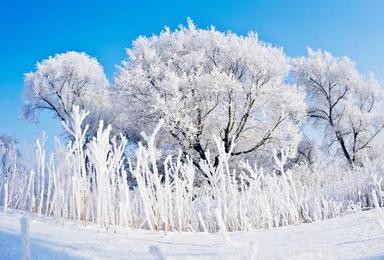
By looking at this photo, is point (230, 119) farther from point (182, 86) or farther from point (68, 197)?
point (68, 197)

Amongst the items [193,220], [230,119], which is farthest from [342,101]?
[193,220]

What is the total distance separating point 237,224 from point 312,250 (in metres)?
2.47

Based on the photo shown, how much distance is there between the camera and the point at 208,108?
631 inches

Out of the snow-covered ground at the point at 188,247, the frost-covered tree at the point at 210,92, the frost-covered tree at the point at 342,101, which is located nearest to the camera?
the snow-covered ground at the point at 188,247

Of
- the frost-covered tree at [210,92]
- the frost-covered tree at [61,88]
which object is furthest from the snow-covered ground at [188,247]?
the frost-covered tree at [61,88]

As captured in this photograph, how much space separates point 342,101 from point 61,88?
46.6ft

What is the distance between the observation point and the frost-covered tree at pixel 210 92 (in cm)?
1541

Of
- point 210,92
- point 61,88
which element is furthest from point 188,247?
point 61,88

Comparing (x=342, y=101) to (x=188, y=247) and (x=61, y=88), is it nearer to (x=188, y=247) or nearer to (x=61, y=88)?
(x=61, y=88)

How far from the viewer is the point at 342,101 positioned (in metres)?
22.7

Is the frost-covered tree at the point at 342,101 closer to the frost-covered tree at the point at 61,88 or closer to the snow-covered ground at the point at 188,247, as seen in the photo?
the frost-covered tree at the point at 61,88

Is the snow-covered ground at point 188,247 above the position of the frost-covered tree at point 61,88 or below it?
below

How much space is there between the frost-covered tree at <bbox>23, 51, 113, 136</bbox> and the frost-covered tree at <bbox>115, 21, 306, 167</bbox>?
6.13m

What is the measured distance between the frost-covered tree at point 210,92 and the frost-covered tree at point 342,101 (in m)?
5.83
